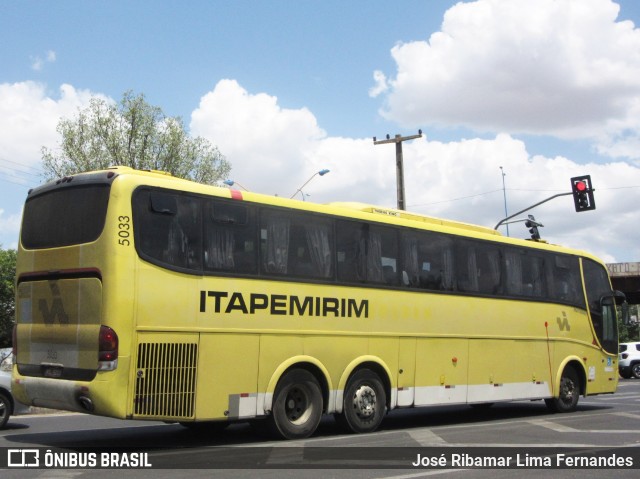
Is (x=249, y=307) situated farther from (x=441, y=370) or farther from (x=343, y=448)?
(x=441, y=370)

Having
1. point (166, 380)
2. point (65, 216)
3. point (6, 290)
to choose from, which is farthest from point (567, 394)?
point (6, 290)

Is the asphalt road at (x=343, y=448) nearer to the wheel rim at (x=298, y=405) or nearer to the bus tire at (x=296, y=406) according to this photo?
the bus tire at (x=296, y=406)

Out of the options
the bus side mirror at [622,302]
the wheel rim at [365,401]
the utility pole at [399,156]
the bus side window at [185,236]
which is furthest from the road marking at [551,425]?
the utility pole at [399,156]

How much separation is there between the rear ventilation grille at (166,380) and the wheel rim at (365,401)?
338 cm

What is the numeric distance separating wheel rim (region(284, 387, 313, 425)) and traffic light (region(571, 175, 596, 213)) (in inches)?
701

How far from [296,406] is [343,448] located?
1.31 m

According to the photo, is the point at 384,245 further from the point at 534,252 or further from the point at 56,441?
the point at 56,441

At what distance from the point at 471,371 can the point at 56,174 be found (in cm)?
3136

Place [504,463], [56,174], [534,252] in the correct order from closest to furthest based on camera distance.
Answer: [504,463], [534,252], [56,174]

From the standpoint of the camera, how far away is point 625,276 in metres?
47.6

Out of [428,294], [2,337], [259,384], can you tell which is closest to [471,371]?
[428,294]

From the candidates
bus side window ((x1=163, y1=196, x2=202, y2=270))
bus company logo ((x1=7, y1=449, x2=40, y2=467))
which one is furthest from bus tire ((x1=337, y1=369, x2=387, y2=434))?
bus company logo ((x1=7, y1=449, x2=40, y2=467))

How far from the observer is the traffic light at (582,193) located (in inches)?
1058

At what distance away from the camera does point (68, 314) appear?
398 inches
